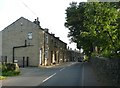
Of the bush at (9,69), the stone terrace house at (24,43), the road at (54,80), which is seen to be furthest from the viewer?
the stone terrace house at (24,43)

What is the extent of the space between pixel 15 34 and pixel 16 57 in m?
4.51

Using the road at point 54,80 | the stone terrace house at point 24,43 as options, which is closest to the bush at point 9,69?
the road at point 54,80

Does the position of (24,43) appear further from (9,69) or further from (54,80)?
(54,80)

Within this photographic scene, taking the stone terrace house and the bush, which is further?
the stone terrace house

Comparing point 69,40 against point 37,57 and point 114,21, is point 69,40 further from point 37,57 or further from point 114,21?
point 114,21

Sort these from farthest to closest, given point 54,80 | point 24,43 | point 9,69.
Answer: point 24,43, point 9,69, point 54,80

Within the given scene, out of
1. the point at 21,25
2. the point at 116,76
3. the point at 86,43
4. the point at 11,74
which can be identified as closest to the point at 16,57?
the point at 21,25

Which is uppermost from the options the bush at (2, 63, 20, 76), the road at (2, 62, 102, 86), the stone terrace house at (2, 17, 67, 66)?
the stone terrace house at (2, 17, 67, 66)

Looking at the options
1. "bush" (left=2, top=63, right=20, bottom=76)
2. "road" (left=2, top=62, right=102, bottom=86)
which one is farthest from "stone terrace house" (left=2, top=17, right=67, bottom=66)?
"road" (left=2, top=62, right=102, bottom=86)

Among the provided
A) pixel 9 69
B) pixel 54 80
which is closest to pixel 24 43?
pixel 9 69

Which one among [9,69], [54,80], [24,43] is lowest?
[54,80]

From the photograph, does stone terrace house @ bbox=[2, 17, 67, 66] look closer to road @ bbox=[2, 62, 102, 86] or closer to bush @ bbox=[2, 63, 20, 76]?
bush @ bbox=[2, 63, 20, 76]

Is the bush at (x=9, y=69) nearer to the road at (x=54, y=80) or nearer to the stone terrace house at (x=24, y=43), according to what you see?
the road at (x=54, y=80)

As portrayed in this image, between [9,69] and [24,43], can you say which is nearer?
[9,69]
